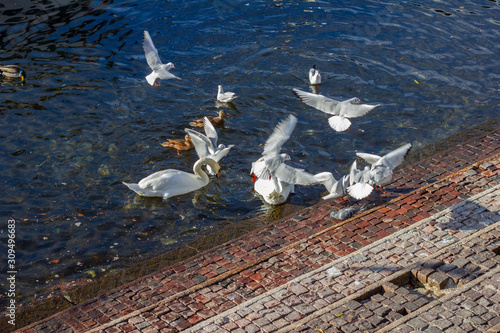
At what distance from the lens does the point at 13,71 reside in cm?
1502

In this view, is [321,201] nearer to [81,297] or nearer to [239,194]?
[239,194]

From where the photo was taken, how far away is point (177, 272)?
8.63 m

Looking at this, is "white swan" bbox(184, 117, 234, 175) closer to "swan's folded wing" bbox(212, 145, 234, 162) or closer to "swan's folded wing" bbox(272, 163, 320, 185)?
"swan's folded wing" bbox(212, 145, 234, 162)

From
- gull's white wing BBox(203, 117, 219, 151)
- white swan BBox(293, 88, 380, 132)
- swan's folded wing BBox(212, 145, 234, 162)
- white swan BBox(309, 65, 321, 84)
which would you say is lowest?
swan's folded wing BBox(212, 145, 234, 162)

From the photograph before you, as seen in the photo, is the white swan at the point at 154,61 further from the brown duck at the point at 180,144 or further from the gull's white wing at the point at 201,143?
the gull's white wing at the point at 201,143

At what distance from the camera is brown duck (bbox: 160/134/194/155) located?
12.5 m

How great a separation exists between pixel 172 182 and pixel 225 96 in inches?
148

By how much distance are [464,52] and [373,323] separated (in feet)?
41.8

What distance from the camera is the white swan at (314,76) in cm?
1483

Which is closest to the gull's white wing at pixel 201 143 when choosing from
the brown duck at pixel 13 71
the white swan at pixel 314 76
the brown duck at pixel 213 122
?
the brown duck at pixel 213 122

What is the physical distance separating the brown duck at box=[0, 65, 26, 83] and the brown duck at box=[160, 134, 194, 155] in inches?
208

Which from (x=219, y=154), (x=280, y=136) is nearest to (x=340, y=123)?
(x=280, y=136)

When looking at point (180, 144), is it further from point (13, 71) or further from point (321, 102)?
point (13, 71)

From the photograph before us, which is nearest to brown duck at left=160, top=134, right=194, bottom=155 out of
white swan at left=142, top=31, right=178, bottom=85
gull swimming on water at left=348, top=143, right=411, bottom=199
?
white swan at left=142, top=31, right=178, bottom=85
